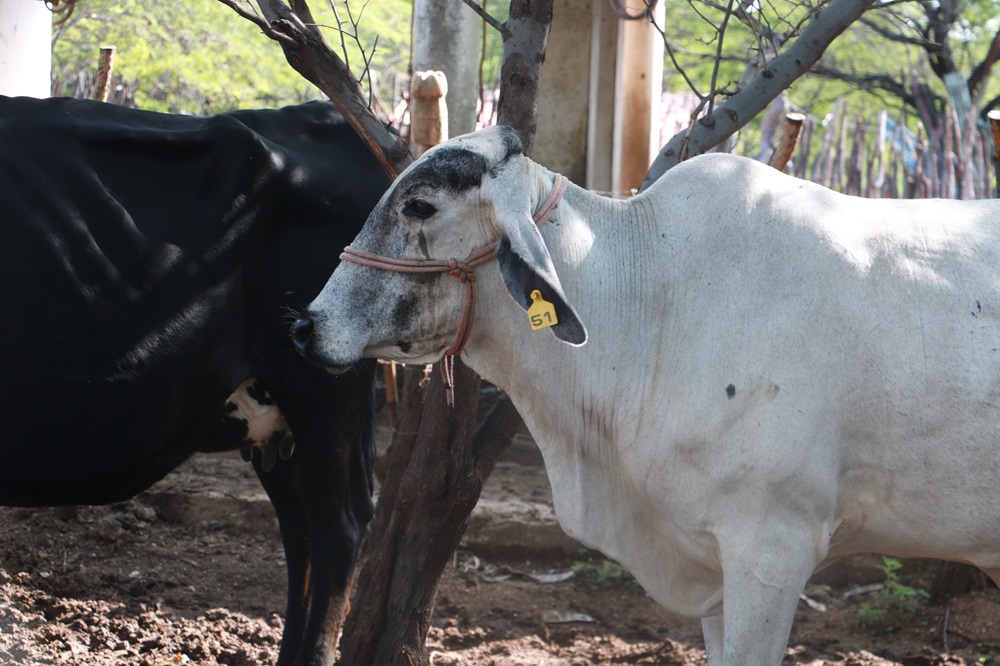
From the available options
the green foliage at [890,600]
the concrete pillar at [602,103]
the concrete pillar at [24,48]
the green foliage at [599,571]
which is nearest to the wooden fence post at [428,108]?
the concrete pillar at [24,48]

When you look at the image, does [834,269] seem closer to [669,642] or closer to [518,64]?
[518,64]

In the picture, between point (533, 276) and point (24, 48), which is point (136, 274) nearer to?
point (533, 276)

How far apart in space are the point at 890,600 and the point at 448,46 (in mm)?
3265

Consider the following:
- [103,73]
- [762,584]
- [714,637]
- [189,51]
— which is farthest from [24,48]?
[189,51]

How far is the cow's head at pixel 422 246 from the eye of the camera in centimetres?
255

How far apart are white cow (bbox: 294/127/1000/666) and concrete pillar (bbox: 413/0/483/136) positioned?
276cm

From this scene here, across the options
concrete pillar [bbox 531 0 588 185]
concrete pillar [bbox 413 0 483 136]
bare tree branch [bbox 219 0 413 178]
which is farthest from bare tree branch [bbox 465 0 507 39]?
concrete pillar [bbox 531 0 588 185]

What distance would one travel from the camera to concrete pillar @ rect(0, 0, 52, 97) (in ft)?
14.7

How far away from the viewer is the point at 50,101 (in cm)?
335

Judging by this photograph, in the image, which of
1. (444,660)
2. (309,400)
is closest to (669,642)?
(444,660)

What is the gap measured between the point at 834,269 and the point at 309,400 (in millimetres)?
1715

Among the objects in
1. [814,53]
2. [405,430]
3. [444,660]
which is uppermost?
[814,53]

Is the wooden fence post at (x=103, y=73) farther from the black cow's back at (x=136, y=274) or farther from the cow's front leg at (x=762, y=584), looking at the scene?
the cow's front leg at (x=762, y=584)

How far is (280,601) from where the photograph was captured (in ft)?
15.0
